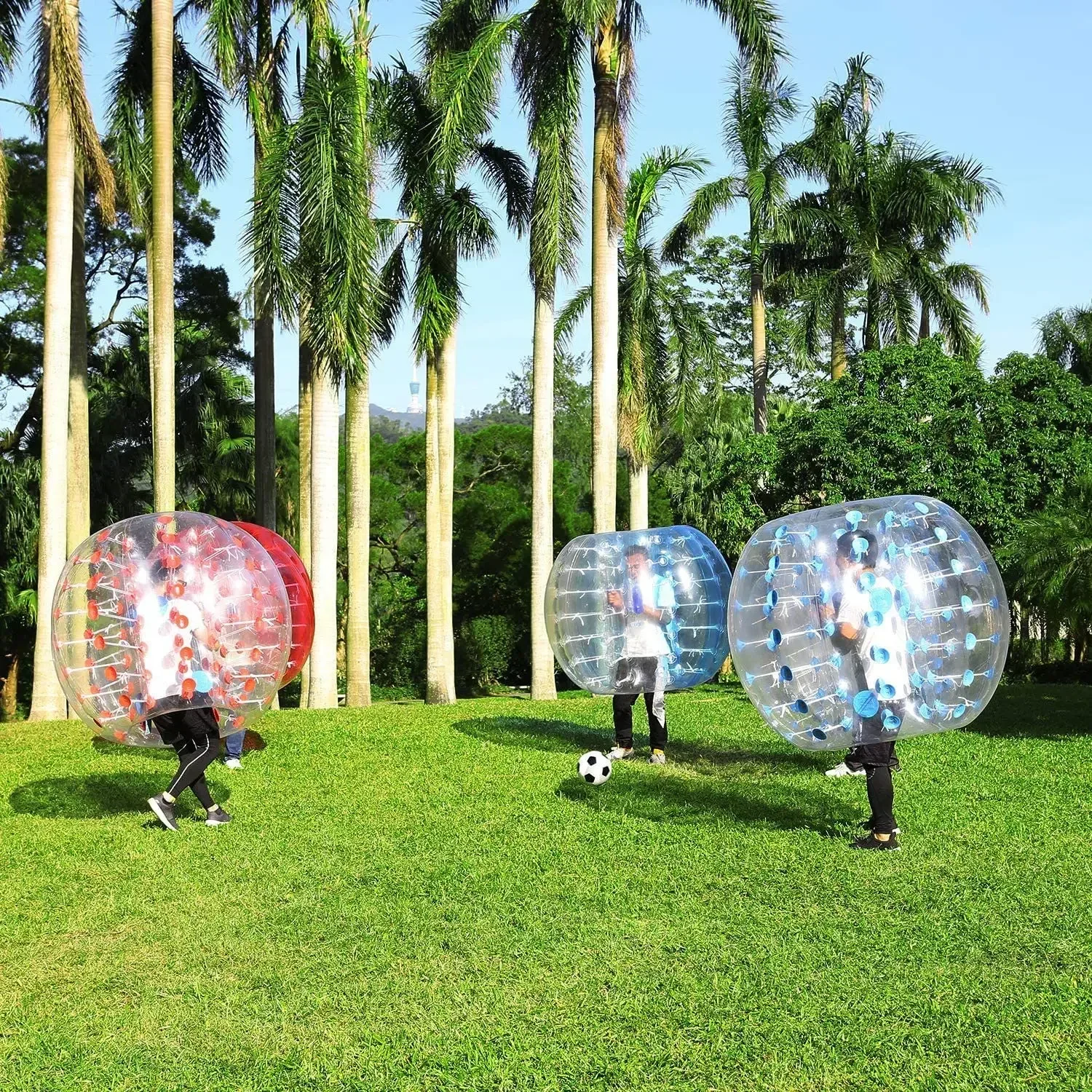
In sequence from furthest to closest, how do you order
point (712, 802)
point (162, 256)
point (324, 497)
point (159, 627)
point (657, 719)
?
point (324, 497), point (162, 256), point (657, 719), point (712, 802), point (159, 627)

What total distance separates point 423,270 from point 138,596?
13378 mm

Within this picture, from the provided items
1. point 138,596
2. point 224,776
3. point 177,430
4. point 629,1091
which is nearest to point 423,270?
point 177,430

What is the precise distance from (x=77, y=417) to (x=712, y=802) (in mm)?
12850

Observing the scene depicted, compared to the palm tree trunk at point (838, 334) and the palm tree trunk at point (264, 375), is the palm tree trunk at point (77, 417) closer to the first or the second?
the palm tree trunk at point (264, 375)

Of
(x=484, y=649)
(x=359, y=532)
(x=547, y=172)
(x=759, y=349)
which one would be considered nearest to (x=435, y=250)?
(x=547, y=172)

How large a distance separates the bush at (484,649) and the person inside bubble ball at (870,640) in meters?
23.1

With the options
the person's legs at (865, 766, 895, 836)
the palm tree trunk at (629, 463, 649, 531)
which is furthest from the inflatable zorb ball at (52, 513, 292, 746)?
the palm tree trunk at (629, 463, 649, 531)

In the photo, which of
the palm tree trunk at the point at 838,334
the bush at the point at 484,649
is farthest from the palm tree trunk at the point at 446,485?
the palm tree trunk at the point at 838,334

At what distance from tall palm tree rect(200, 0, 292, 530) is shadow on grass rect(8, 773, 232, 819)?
910 centimetres

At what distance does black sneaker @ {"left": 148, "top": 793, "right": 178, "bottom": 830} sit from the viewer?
9492mm

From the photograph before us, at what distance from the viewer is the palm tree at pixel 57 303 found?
1781 cm

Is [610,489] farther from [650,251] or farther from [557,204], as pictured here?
[650,251]

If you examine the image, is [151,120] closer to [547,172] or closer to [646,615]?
[547,172]

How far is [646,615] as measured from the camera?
11195mm
